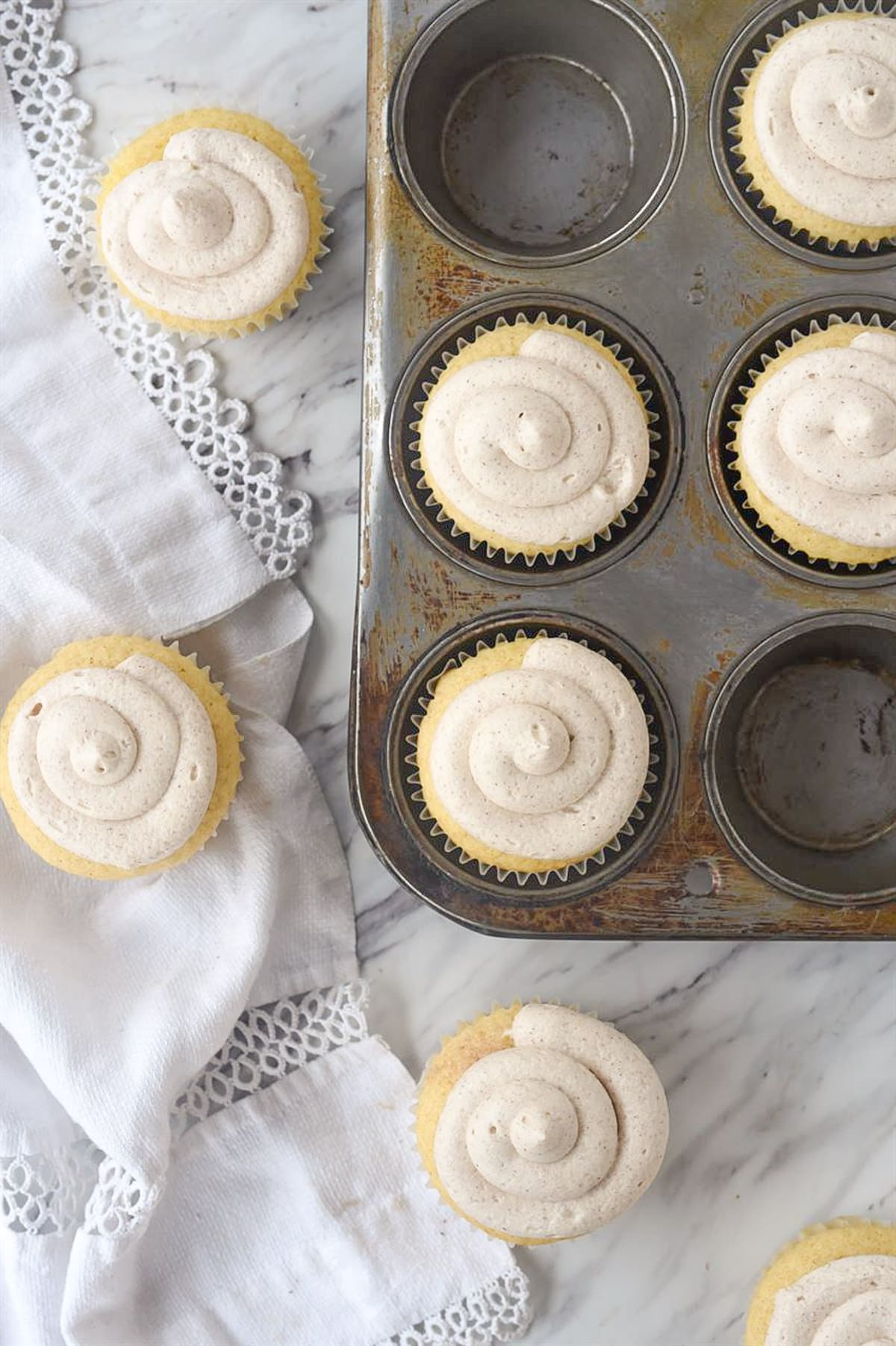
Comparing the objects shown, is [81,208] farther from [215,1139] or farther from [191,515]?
[215,1139]

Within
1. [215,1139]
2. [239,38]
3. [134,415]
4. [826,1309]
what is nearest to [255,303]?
[134,415]

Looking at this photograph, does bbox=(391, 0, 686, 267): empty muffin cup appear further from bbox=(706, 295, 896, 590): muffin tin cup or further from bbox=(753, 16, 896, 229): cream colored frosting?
bbox=(706, 295, 896, 590): muffin tin cup

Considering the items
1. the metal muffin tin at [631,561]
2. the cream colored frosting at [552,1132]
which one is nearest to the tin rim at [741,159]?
the metal muffin tin at [631,561]

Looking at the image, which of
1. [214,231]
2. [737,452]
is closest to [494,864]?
[737,452]

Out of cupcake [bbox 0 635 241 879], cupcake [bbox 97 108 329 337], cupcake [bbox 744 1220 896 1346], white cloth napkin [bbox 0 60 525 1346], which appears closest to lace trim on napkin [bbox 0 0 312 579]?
white cloth napkin [bbox 0 60 525 1346]

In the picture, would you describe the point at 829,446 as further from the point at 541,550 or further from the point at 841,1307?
the point at 841,1307

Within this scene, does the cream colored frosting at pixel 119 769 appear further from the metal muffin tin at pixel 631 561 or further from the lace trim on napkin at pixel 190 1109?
the lace trim on napkin at pixel 190 1109

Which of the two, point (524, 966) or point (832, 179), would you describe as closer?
point (832, 179)
